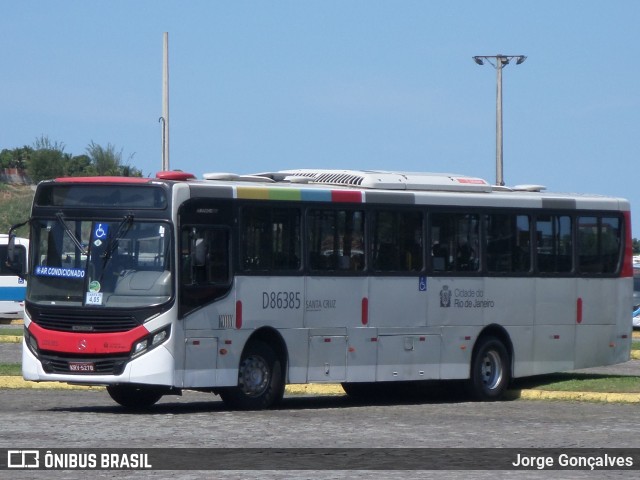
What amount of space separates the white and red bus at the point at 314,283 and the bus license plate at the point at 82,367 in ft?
0.06

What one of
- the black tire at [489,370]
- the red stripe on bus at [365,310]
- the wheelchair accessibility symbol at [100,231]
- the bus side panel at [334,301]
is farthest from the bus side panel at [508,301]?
the wheelchair accessibility symbol at [100,231]

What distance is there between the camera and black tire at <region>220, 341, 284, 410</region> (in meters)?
18.6

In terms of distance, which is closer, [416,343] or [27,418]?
[27,418]

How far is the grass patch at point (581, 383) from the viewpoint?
2138 centimetres

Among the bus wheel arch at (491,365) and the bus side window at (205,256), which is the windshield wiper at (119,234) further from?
the bus wheel arch at (491,365)

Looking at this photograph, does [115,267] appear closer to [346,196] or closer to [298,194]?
[298,194]

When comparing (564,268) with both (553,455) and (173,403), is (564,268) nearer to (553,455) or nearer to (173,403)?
(173,403)

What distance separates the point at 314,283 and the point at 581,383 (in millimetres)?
5255

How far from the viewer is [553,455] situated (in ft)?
44.4

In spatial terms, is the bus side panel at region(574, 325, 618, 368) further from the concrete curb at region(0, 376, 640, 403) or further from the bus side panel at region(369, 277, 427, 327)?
the bus side panel at region(369, 277, 427, 327)

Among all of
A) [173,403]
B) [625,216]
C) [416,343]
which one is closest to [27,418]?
[173,403]

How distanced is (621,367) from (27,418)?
15.5m

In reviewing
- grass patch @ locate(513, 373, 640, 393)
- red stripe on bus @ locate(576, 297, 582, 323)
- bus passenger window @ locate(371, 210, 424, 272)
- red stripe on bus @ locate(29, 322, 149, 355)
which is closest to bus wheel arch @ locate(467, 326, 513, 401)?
grass patch @ locate(513, 373, 640, 393)

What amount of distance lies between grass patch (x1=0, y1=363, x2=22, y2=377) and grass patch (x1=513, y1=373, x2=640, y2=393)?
27.1 ft
